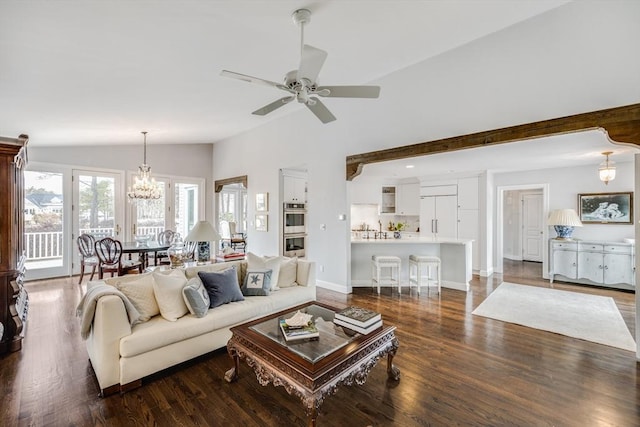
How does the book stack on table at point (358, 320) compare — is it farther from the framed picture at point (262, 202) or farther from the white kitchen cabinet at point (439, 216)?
the white kitchen cabinet at point (439, 216)

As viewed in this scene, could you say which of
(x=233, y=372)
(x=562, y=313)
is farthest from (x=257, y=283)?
(x=562, y=313)

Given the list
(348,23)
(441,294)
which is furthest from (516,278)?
(348,23)

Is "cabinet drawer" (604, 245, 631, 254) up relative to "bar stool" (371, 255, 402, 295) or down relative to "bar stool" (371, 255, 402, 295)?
up

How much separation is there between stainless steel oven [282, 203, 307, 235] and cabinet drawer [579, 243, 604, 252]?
6211mm

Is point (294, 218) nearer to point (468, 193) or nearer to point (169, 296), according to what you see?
point (468, 193)

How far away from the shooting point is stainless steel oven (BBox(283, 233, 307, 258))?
24.0 feet

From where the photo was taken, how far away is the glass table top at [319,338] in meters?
2.02

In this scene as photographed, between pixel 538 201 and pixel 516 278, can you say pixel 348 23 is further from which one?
pixel 538 201

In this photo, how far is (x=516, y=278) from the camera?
6.41 m

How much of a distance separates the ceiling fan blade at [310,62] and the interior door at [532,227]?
8.90 metres

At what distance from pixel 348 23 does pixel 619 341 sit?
15.4ft

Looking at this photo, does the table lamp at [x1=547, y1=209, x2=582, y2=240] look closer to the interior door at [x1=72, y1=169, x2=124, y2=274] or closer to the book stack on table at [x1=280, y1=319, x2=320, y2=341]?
the book stack on table at [x1=280, y1=319, x2=320, y2=341]

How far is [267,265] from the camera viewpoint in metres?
3.73

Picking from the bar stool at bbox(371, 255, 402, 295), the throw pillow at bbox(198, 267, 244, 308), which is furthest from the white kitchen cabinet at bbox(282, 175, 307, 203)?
the throw pillow at bbox(198, 267, 244, 308)
